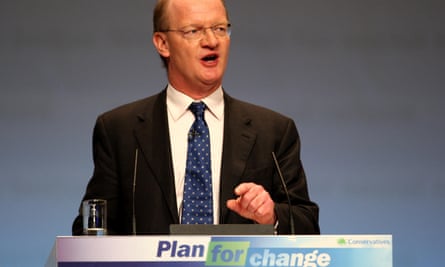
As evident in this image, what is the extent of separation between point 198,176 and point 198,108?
10.5 inches

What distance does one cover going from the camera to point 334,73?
4469 mm

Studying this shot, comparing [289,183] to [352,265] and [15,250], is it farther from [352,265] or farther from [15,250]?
[15,250]

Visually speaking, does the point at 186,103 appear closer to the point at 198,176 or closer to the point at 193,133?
the point at 193,133

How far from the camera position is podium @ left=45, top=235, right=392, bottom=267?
1962 mm

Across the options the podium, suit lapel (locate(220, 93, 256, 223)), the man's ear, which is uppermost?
the man's ear

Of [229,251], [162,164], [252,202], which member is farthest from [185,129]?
[229,251]

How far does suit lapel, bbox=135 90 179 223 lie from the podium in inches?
33.2

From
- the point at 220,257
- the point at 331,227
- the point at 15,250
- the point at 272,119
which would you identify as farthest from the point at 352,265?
the point at 15,250

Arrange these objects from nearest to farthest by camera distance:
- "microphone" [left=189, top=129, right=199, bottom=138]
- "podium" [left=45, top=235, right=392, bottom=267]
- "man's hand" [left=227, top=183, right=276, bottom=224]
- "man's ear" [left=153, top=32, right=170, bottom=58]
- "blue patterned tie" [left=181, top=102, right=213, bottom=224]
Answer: "podium" [left=45, top=235, right=392, bottom=267] < "man's hand" [left=227, top=183, right=276, bottom=224] < "blue patterned tie" [left=181, top=102, right=213, bottom=224] < "microphone" [left=189, top=129, right=199, bottom=138] < "man's ear" [left=153, top=32, right=170, bottom=58]

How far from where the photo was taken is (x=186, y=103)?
3047 millimetres

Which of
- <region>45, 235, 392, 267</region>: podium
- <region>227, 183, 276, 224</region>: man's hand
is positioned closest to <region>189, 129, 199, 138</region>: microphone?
<region>227, 183, 276, 224</region>: man's hand

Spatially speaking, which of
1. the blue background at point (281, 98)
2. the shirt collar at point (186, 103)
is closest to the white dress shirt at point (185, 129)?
the shirt collar at point (186, 103)

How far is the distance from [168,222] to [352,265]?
3.32ft

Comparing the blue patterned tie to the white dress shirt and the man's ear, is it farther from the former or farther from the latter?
the man's ear
